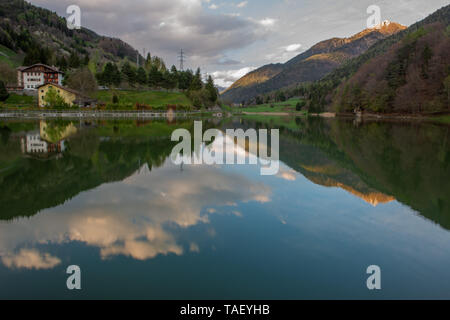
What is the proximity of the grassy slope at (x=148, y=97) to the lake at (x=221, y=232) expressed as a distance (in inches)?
3751

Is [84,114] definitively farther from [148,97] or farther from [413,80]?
[413,80]

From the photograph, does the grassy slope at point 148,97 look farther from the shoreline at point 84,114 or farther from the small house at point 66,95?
the shoreline at point 84,114

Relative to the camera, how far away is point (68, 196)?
1123 cm

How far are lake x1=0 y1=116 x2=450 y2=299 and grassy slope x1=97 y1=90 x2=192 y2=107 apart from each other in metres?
95.3

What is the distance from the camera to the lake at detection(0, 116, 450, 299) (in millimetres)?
5621

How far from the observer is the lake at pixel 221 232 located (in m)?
5.62

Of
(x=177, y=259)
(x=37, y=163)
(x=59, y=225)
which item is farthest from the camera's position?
(x=37, y=163)

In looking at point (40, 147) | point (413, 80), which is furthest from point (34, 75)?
point (413, 80)

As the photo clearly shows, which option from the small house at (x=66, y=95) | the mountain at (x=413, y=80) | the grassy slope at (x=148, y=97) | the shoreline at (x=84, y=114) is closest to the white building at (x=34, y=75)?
the grassy slope at (x=148, y=97)

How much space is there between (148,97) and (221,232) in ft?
367

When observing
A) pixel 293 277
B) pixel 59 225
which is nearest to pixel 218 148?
pixel 59 225

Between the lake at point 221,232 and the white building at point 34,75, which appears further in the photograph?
the white building at point 34,75

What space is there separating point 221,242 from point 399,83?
97.4 metres
